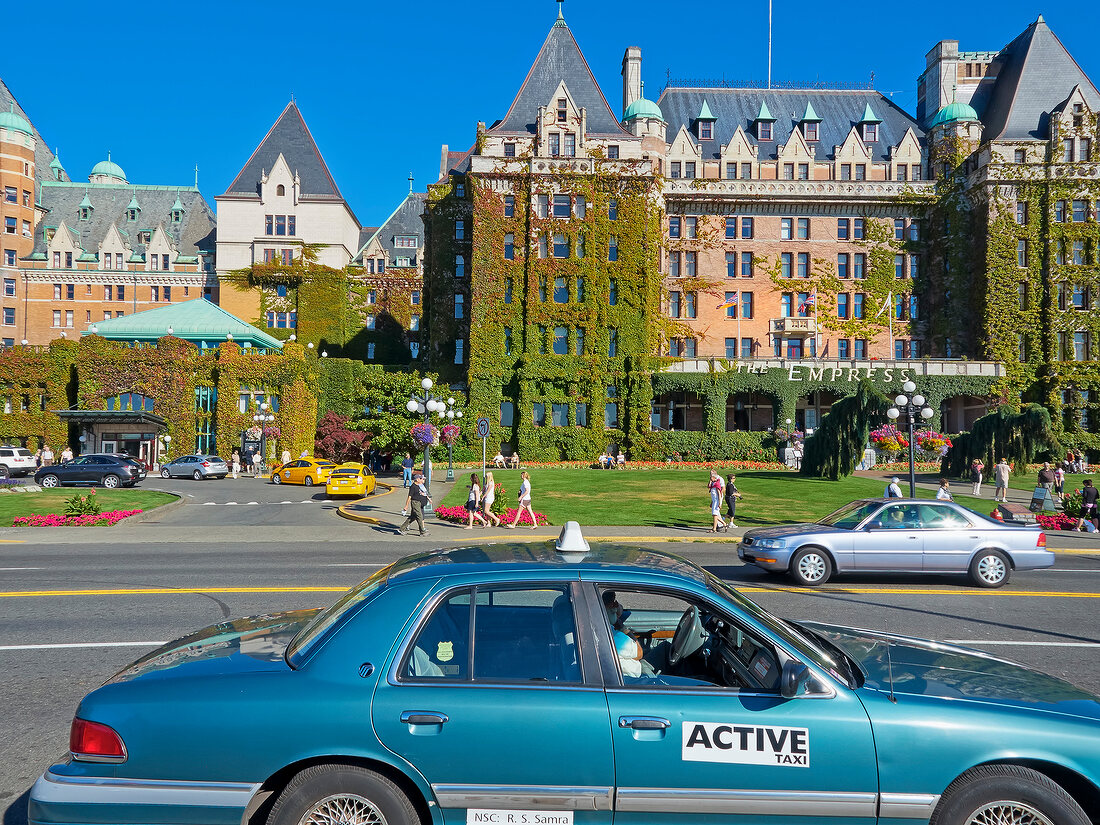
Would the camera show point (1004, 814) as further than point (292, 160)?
A: No

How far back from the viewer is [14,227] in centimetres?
7119

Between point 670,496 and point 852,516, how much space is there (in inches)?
627

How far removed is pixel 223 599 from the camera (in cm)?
1102

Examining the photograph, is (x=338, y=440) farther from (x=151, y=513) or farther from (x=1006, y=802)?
(x=1006, y=802)

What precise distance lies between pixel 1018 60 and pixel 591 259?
→ 37.0 meters

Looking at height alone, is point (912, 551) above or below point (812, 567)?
above

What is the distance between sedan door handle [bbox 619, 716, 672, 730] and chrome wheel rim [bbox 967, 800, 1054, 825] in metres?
1.50

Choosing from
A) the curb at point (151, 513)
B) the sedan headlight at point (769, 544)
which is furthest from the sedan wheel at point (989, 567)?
the curb at point (151, 513)

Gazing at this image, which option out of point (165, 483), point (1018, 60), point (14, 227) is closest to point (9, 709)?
point (165, 483)

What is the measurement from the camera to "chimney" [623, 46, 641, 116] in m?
58.9

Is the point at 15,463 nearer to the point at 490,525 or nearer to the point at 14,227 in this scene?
the point at 490,525

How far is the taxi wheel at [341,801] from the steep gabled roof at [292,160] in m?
66.6

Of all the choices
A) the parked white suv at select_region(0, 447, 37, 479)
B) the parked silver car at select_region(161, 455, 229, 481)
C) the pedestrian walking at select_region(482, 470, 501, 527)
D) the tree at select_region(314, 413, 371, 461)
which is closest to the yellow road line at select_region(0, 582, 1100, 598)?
the pedestrian walking at select_region(482, 470, 501, 527)

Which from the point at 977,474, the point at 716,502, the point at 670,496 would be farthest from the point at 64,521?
the point at 977,474
